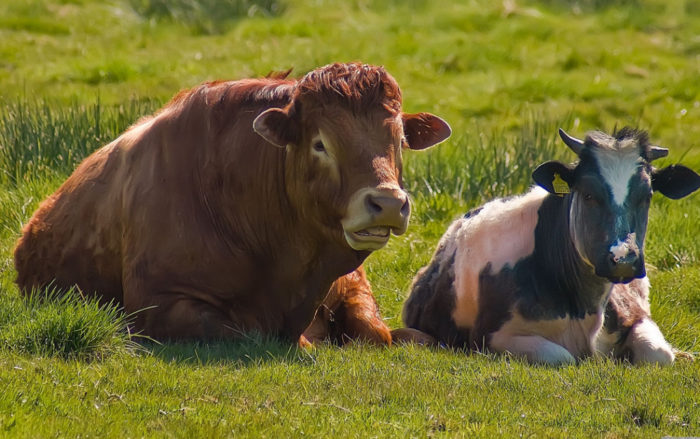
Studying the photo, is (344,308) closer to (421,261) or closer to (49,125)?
(421,261)

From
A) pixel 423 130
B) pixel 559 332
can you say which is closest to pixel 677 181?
pixel 559 332

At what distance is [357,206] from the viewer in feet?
24.1

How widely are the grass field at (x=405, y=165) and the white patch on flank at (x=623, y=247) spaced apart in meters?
0.68

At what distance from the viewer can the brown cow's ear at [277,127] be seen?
25.3ft

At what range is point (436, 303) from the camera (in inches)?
368

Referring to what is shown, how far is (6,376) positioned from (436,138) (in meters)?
3.23

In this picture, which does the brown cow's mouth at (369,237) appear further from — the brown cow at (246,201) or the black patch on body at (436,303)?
the black patch on body at (436,303)

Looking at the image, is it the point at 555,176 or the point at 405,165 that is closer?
the point at 555,176

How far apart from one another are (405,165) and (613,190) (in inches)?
214

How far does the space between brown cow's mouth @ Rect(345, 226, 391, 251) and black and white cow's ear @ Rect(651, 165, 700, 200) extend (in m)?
2.20

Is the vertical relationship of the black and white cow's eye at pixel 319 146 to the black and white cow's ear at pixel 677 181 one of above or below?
above

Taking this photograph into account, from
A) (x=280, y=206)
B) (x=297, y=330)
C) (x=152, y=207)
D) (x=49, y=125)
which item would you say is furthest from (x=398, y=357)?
(x=49, y=125)

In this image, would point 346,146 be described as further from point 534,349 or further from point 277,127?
point 534,349

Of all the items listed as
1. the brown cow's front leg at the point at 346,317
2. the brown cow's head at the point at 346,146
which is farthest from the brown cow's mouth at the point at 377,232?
the brown cow's front leg at the point at 346,317
